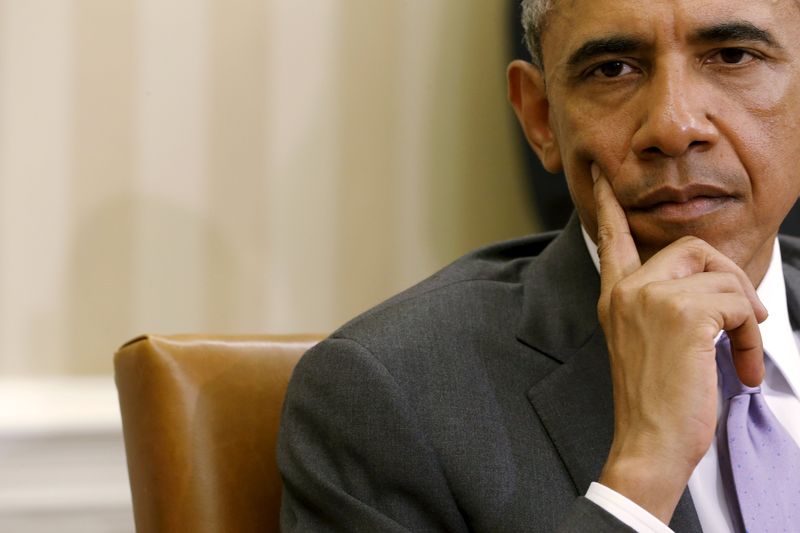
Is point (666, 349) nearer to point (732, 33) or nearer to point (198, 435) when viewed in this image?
point (732, 33)

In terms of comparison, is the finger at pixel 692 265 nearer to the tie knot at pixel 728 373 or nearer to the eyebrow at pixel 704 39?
the tie knot at pixel 728 373

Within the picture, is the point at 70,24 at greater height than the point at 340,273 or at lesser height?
greater

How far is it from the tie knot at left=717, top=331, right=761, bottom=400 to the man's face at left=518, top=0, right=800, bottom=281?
95mm

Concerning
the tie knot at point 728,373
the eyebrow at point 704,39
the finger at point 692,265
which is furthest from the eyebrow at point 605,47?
the tie knot at point 728,373

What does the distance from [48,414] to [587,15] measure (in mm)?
1121

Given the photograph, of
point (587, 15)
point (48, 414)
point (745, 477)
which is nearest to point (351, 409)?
point (745, 477)

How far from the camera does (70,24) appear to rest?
6.13ft

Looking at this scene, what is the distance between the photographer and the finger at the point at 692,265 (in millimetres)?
1129

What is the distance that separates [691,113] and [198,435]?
638 millimetres

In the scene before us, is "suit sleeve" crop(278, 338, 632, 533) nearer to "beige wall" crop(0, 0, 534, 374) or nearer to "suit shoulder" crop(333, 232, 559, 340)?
"suit shoulder" crop(333, 232, 559, 340)

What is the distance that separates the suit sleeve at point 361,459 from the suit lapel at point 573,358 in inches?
4.0

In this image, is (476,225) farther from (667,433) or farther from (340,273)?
(667,433)

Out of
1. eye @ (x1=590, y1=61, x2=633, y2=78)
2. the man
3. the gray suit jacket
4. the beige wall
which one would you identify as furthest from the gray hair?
the beige wall

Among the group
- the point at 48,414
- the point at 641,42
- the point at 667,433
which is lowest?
the point at 48,414
